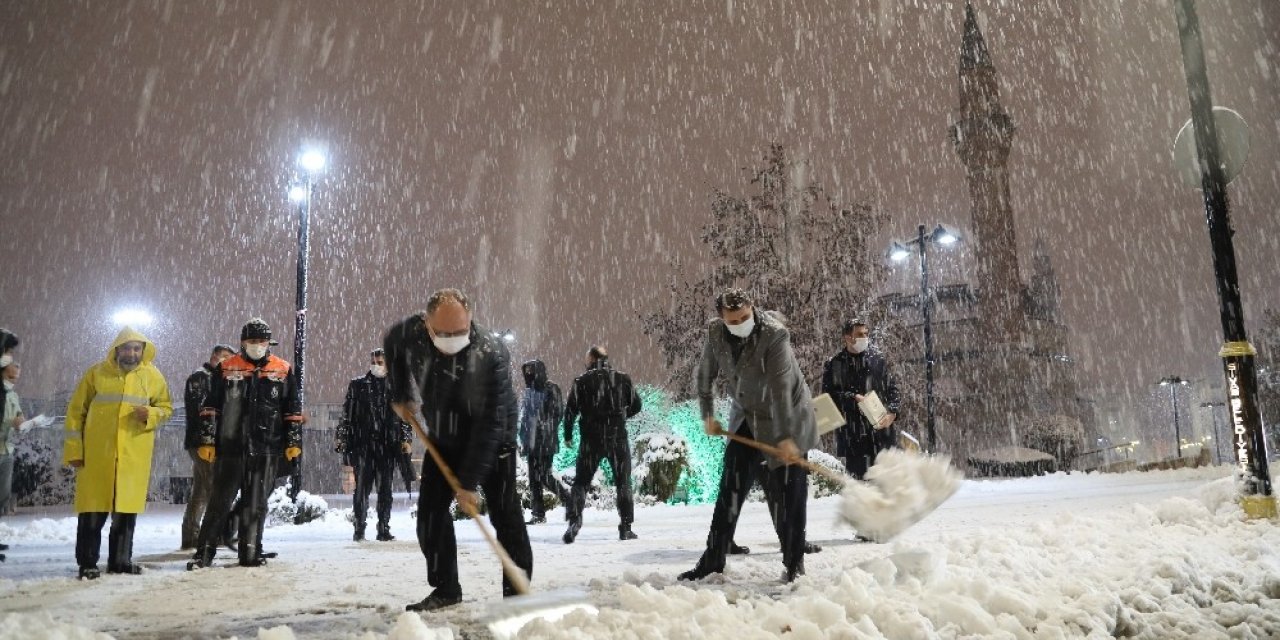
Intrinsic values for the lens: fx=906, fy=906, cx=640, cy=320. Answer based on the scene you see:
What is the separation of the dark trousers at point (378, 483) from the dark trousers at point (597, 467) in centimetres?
204

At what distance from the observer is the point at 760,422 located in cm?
597

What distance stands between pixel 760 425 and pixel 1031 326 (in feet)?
217

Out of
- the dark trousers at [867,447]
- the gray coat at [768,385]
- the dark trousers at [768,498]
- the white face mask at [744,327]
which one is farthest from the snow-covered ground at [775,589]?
the white face mask at [744,327]

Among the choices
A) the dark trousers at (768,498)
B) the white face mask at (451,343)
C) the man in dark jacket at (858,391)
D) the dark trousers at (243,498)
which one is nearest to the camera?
the white face mask at (451,343)

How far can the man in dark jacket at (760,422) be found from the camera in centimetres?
577

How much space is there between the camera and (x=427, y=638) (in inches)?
137

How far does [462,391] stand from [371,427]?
5621 mm

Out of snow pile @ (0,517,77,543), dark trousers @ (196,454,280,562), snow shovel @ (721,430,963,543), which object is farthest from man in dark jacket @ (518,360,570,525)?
snow shovel @ (721,430,963,543)

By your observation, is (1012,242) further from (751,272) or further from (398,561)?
(398,561)

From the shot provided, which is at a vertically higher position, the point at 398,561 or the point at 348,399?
the point at 348,399

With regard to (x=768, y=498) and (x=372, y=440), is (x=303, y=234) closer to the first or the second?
(x=372, y=440)

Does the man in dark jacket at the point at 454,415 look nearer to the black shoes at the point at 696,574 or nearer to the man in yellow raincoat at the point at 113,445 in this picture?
the black shoes at the point at 696,574

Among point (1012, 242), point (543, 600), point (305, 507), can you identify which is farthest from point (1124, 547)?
point (1012, 242)

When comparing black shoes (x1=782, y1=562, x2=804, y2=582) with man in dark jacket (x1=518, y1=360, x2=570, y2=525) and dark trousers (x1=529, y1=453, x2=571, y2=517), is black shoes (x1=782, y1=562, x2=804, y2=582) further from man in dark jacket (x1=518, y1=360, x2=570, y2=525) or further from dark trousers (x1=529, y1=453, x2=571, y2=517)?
man in dark jacket (x1=518, y1=360, x2=570, y2=525)
